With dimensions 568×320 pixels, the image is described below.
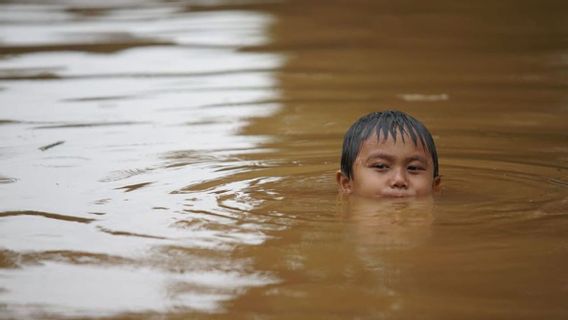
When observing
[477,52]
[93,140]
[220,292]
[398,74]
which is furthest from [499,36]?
[220,292]

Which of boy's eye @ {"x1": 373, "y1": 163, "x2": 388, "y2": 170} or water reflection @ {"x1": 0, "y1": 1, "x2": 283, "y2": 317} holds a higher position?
boy's eye @ {"x1": 373, "y1": 163, "x2": 388, "y2": 170}

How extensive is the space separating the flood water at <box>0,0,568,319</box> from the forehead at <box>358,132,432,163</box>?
0.27m

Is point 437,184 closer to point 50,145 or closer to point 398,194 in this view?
point 398,194

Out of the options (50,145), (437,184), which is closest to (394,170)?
(437,184)

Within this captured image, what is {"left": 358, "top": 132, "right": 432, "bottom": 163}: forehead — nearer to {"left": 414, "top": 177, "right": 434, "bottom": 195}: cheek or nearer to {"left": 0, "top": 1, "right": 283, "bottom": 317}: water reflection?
{"left": 414, "top": 177, "right": 434, "bottom": 195}: cheek

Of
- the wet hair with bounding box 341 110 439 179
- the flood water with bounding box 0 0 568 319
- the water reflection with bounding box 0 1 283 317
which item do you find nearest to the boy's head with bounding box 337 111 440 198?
the wet hair with bounding box 341 110 439 179

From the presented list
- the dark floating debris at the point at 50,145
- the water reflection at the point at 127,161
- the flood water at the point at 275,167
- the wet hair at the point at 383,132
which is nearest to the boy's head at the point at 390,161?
the wet hair at the point at 383,132

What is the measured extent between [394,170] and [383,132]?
227mm

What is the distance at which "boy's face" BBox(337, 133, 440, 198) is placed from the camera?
559cm

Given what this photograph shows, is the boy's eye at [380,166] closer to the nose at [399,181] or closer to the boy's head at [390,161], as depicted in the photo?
the boy's head at [390,161]

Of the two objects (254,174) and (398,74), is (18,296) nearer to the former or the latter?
(254,174)

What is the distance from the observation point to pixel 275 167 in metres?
6.30

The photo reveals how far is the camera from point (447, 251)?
4.48 m

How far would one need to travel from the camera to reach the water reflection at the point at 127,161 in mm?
4086
